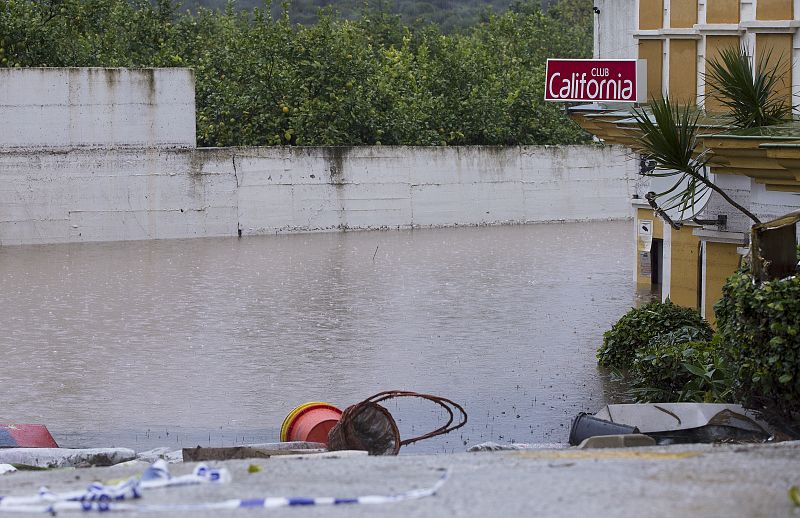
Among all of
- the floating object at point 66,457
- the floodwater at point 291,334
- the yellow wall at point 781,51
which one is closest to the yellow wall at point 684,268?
the floodwater at point 291,334

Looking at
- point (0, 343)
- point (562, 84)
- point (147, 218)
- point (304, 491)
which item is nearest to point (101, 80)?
point (147, 218)

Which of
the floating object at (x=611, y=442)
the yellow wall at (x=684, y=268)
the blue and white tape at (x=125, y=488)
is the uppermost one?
the yellow wall at (x=684, y=268)

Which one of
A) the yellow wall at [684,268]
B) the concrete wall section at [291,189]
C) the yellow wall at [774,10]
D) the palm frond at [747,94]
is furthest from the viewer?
the concrete wall section at [291,189]

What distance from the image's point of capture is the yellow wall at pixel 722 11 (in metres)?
15.6

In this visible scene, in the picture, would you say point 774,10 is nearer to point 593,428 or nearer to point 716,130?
point 716,130

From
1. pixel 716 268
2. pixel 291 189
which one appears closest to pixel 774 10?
pixel 716 268

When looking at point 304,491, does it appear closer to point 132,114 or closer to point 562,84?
point 562,84

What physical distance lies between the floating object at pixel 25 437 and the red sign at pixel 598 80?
27.8 feet

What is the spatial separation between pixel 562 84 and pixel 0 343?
27.4 ft

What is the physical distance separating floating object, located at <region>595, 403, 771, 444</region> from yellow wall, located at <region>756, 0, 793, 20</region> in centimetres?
603

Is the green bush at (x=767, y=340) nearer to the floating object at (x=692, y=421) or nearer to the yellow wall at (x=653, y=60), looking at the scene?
the floating object at (x=692, y=421)

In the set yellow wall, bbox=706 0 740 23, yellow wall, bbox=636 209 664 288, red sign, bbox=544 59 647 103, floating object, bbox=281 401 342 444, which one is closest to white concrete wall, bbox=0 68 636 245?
yellow wall, bbox=636 209 664 288

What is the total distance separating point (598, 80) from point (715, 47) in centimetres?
167

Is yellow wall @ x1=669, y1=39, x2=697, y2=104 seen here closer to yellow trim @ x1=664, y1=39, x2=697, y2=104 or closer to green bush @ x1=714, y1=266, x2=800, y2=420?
yellow trim @ x1=664, y1=39, x2=697, y2=104
